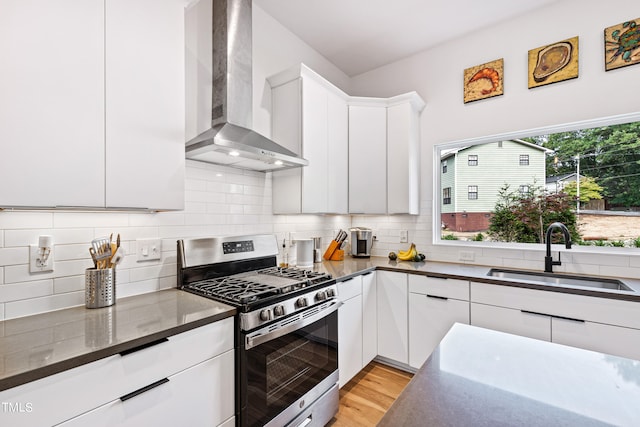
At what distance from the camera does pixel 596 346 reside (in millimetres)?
1734

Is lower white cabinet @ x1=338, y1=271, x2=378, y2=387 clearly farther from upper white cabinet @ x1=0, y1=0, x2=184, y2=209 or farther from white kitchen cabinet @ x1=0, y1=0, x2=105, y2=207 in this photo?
white kitchen cabinet @ x1=0, y1=0, x2=105, y2=207

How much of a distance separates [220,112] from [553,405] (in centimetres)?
202

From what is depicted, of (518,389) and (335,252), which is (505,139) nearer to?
(335,252)

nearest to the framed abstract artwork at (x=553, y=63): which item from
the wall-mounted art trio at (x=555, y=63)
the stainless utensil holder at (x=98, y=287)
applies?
the wall-mounted art trio at (x=555, y=63)

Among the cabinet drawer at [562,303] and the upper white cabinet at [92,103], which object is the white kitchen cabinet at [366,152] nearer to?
the cabinet drawer at [562,303]

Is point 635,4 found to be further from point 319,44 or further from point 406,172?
point 319,44

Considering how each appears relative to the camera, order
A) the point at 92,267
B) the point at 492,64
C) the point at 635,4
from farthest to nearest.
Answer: the point at 492,64 < the point at 635,4 < the point at 92,267

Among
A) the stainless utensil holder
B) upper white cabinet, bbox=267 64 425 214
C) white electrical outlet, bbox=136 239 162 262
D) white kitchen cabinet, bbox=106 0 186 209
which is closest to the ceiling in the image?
upper white cabinet, bbox=267 64 425 214

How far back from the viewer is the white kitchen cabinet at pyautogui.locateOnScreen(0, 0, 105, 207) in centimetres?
105

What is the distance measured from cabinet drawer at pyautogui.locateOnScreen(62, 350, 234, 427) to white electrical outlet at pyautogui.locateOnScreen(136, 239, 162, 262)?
76 centimetres

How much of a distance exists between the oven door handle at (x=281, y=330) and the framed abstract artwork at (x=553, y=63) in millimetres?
2463

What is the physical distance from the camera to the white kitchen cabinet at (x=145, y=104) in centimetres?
130

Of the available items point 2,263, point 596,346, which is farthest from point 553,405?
point 2,263

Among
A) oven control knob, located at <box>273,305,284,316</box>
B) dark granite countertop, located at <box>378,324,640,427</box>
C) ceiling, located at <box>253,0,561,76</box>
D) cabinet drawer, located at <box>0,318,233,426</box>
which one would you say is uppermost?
ceiling, located at <box>253,0,561,76</box>
